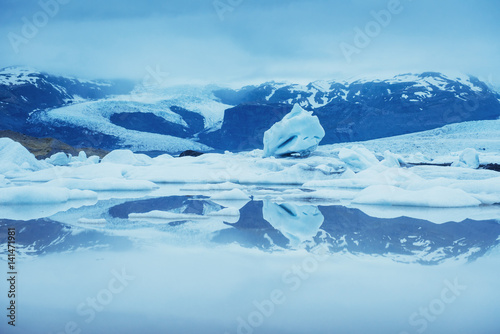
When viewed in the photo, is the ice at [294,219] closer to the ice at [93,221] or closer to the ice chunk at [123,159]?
the ice at [93,221]

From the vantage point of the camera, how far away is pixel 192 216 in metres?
5.52

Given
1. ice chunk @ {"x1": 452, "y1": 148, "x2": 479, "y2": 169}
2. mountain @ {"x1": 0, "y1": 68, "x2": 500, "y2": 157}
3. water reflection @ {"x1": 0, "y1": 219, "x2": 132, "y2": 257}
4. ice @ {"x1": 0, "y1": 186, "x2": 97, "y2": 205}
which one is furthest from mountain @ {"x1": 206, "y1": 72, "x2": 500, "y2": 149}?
water reflection @ {"x1": 0, "y1": 219, "x2": 132, "y2": 257}

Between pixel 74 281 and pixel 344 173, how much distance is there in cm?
923

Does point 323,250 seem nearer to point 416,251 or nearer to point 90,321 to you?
point 416,251

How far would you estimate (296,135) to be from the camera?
48.5 ft

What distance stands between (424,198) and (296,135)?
835 cm

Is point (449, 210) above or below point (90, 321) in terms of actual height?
below

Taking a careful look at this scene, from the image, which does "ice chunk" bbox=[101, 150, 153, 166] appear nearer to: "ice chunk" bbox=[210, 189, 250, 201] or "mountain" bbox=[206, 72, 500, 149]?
"ice chunk" bbox=[210, 189, 250, 201]

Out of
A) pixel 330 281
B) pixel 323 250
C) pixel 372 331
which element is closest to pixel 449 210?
pixel 323 250

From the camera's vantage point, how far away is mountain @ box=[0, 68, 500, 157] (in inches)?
1598

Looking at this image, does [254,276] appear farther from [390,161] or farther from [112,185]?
[390,161]

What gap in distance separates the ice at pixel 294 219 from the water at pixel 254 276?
3cm

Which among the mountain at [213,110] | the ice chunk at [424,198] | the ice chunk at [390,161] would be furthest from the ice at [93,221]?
the mountain at [213,110]

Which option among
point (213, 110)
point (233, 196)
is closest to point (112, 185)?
point (233, 196)
